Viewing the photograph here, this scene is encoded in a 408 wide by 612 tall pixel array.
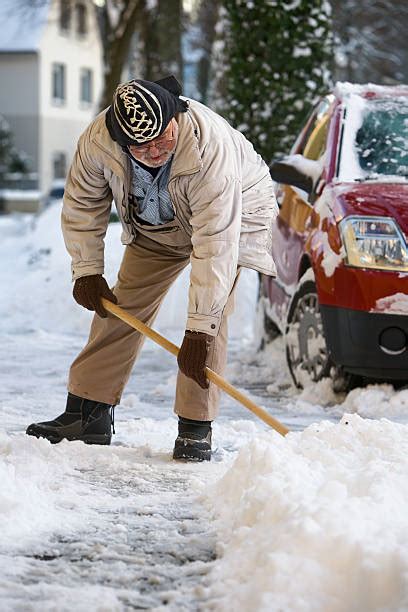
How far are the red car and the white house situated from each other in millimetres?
35657

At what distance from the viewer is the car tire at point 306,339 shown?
617cm

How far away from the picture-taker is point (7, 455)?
4.48 metres

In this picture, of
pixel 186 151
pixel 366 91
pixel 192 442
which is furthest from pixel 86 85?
pixel 186 151

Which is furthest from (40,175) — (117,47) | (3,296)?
(3,296)

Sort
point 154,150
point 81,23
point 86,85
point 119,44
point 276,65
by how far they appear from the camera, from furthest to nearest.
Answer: point 86,85
point 81,23
point 119,44
point 276,65
point 154,150

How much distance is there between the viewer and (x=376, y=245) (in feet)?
18.8

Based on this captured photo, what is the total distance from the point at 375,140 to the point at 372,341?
56.6 inches

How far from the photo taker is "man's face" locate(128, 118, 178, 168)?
409 centimetres

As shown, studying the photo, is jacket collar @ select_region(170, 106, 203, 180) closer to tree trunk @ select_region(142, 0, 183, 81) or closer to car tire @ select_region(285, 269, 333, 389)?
car tire @ select_region(285, 269, 333, 389)

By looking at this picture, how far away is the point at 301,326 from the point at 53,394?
1517mm

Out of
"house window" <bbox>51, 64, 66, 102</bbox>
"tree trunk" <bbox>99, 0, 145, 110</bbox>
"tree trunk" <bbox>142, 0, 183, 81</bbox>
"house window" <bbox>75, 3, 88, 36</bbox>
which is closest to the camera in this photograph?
"tree trunk" <bbox>99, 0, 145, 110</bbox>

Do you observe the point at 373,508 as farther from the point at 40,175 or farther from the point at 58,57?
the point at 58,57

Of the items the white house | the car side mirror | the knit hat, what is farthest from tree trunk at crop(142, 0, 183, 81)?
the knit hat

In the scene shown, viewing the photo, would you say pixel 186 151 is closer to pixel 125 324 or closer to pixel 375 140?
pixel 125 324
